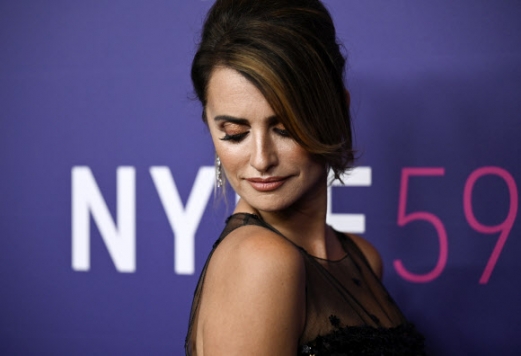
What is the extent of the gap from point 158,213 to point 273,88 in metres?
0.96

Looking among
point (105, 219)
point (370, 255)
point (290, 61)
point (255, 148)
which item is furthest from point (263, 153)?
point (105, 219)

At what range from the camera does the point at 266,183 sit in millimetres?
1030

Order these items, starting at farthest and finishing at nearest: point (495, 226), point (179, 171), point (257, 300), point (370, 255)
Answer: point (179, 171) → point (495, 226) → point (370, 255) → point (257, 300)

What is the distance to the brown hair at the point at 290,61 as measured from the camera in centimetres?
96

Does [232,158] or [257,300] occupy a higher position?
[232,158]

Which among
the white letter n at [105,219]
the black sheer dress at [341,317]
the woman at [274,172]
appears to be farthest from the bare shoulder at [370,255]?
the white letter n at [105,219]

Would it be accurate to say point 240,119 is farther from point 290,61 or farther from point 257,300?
point 257,300

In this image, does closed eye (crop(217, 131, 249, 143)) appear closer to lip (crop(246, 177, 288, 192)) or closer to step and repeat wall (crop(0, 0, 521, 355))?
lip (crop(246, 177, 288, 192))

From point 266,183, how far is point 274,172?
0.02m

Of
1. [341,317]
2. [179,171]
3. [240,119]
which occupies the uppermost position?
[240,119]

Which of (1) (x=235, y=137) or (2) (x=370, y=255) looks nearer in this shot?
(1) (x=235, y=137)

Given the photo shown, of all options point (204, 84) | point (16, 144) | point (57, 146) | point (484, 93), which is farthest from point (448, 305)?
point (16, 144)

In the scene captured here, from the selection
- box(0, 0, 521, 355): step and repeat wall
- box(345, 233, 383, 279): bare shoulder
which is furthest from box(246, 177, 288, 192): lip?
box(0, 0, 521, 355): step and repeat wall

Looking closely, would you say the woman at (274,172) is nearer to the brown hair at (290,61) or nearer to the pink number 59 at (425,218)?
the brown hair at (290,61)
